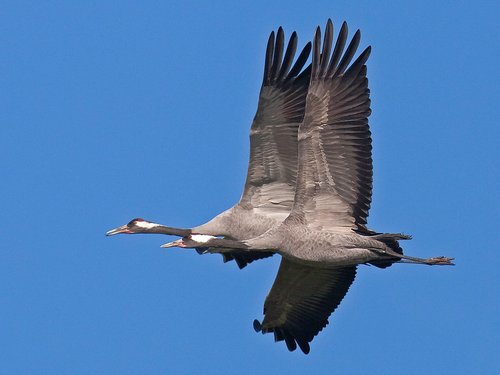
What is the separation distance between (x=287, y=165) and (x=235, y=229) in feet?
3.99

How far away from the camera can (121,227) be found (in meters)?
19.6

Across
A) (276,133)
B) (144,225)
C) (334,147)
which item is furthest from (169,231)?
(334,147)

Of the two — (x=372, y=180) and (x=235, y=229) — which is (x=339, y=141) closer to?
(x=372, y=180)

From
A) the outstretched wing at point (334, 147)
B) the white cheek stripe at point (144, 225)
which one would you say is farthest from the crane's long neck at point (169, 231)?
the outstretched wing at point (334, 147)

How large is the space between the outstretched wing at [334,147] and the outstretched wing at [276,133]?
1170 mm

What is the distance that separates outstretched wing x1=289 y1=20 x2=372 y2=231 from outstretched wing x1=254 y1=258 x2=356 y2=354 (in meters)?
1.66

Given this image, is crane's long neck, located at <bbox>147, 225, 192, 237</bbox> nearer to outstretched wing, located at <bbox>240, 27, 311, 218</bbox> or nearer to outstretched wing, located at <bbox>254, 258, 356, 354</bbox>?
outstretched wing, located at <bbox>240, 27, 311, 218</bbox>

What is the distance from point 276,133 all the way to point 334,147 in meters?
2.04

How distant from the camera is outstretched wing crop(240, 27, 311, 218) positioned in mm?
19203

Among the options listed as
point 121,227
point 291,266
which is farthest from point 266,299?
point 121,227

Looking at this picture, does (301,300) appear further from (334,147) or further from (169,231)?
(334,147)

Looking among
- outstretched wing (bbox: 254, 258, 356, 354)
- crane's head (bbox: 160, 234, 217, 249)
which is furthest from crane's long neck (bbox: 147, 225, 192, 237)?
crane's head (bbox: 160, 234, 217, 249)

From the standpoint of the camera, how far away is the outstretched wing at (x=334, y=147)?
57.0ft

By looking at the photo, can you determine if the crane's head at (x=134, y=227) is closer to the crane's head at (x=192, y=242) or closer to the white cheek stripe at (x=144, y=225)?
the white cheek stripe at (x=144, y=225)
